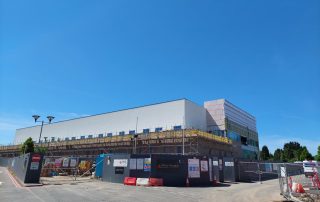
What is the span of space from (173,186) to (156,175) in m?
1.57

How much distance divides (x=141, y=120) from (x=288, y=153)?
3668 inches

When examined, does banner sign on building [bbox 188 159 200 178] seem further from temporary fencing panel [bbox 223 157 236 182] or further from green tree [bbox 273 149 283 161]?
green tree [bbox 273 149 283 161]

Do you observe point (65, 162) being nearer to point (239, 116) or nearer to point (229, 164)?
point (229, 164)

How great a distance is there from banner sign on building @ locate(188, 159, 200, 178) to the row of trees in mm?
84893

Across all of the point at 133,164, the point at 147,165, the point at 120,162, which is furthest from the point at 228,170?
the point at 120,162

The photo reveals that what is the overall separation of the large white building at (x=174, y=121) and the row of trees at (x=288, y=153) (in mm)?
44249

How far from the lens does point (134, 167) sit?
70.0 ft

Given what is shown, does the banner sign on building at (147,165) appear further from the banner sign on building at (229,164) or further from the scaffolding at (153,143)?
the scaffolding at (153,143)

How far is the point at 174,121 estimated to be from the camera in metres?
44.9

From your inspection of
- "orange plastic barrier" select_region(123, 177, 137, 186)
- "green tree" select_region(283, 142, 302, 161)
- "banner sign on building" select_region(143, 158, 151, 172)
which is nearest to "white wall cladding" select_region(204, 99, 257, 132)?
"banner sign on building" select_region(143, 158, 151, 172)

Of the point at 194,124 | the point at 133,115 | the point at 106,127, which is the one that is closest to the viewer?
the point at 194,124

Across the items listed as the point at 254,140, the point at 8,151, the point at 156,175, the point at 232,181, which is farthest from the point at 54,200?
the point at 8,151

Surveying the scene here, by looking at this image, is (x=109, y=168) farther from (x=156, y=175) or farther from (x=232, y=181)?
(x=232, y=181)

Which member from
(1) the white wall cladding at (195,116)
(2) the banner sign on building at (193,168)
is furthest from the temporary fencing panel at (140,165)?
(1) the white wall cladding at (195,116)
